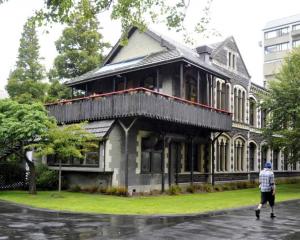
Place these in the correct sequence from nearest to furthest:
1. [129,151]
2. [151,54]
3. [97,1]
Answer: [97,1] < [129,151] < [151,54]

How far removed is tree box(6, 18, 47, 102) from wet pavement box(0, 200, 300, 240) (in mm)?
25949

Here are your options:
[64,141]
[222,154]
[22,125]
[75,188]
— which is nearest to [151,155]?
[75,188]

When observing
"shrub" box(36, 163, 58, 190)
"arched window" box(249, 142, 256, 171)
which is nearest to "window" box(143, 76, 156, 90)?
"shrub" box(36, 163, 58, 190)

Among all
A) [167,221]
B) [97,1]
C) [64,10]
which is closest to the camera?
[64,10]

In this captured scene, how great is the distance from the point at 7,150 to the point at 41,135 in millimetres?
4448

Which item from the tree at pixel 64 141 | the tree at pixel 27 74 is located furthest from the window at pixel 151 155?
the tree at pixel 27 74

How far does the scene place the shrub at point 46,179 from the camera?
25156mm

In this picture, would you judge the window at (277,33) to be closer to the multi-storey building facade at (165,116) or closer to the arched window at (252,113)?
the multi-storey building facade at (165,116)

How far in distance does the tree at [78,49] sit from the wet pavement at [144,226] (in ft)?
79.7

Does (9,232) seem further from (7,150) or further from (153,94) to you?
(7,150)

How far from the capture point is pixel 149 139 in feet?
81.5

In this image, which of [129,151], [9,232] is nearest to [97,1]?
[9,232]

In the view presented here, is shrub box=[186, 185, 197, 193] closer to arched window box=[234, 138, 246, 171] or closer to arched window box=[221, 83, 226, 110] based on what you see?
arched window box=[221, 83, 226, 110]

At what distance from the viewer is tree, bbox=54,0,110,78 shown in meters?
38.7
